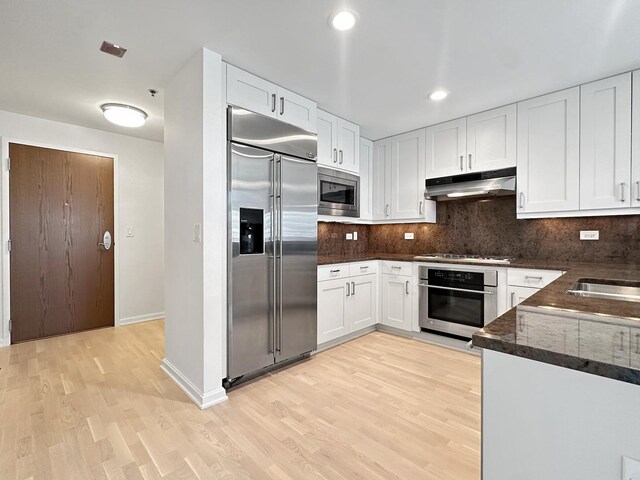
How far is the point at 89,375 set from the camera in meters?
2.50

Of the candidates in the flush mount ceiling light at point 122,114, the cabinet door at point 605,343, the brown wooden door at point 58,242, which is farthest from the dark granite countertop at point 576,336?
the brown wooden door at point 58,242

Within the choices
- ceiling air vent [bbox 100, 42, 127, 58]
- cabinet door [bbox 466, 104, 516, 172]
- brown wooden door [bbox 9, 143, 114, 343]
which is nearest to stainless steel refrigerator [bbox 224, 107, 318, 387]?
ceiling air vent [bbox 100, 42, 127, 58]

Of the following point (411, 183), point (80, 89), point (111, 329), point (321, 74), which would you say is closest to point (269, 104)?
point (321, 74)

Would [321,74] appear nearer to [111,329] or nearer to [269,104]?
[269,104]

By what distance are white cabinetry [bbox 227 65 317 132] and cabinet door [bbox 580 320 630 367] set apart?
234cm

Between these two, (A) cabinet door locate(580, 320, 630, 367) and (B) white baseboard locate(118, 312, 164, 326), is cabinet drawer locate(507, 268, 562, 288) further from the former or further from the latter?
(B) white baseboard locate(118, 312, 164, 326)

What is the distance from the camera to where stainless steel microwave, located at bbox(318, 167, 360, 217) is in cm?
319

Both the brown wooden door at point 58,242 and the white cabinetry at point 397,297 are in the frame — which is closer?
the brown wooden door at point 58,242

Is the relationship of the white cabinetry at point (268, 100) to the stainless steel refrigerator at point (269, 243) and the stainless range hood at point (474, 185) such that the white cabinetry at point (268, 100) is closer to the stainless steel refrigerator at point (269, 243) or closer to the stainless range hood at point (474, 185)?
the stainless steel refrigerator at point (269, 243)

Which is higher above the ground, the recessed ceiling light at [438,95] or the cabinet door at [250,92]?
the recessed ceiling light at [438,95]

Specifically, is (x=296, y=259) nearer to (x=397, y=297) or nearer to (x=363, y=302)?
(x=363, y=302)

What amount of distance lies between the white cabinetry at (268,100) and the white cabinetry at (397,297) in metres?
1.83

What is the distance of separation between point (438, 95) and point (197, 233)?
2407mm

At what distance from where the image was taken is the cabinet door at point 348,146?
3.35m
